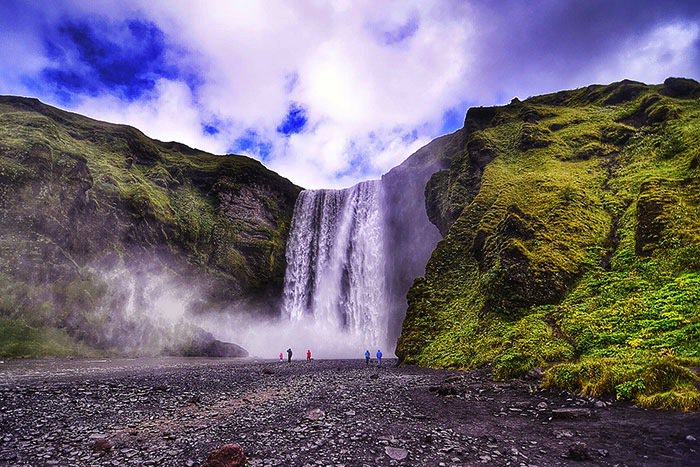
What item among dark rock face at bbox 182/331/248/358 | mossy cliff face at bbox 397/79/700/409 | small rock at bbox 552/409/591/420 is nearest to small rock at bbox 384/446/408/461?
small rock at bbox 552/409/591/420

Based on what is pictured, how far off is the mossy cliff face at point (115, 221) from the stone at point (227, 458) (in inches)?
1574

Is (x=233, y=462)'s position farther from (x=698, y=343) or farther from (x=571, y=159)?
(x=571, y=159)

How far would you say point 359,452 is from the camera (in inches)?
331

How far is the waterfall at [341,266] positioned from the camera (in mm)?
58250

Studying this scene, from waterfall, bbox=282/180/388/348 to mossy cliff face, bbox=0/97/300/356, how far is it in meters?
5.09

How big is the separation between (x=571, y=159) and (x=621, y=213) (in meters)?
11.8

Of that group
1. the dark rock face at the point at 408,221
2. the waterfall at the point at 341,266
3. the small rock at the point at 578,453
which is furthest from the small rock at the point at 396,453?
the dark rock face at the point at 408,221

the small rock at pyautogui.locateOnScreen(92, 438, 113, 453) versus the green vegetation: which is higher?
the green vegetation

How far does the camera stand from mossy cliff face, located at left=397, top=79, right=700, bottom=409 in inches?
537

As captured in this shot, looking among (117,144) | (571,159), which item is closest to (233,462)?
(571,159)

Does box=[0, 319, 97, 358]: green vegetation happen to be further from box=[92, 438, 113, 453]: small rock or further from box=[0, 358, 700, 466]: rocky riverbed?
box=[92, 438, 113, 453]: small rock

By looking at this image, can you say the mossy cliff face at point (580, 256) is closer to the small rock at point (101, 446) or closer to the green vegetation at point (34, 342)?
the small rock at point (101, 446)

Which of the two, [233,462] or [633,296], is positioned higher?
[633,296]

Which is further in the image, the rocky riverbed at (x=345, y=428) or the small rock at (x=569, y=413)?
the small rock at (x=569, y=413)
